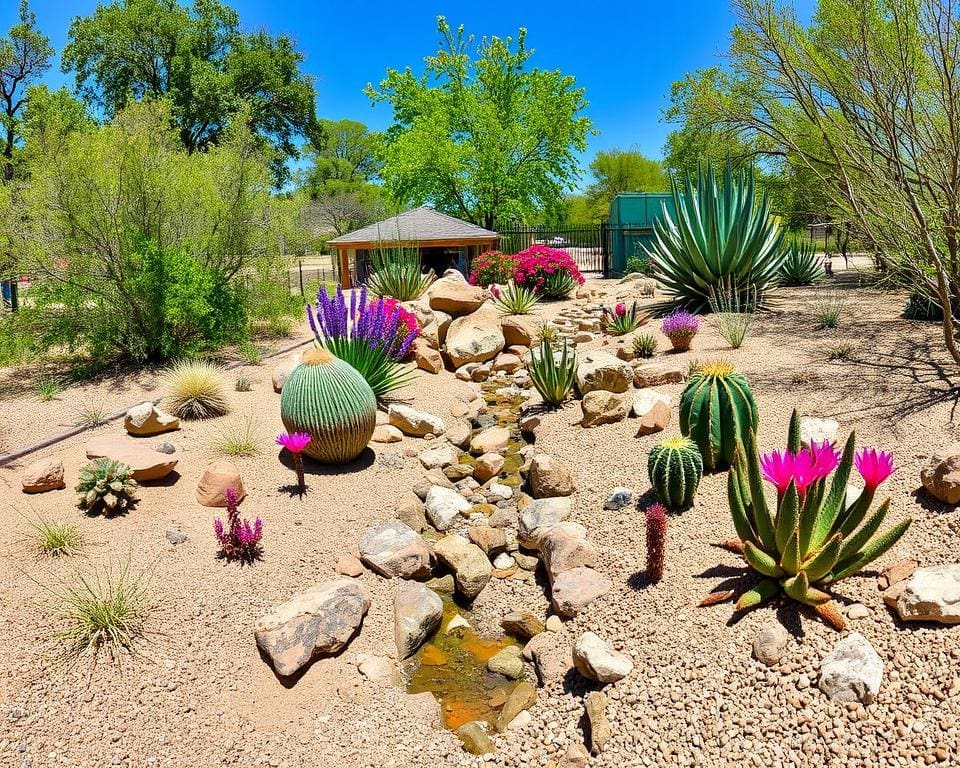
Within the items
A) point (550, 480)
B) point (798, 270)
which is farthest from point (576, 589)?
point (798, 270)

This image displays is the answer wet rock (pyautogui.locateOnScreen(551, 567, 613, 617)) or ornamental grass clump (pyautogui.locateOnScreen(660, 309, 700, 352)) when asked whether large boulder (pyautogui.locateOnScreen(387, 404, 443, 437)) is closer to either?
wet rock (pyautogui.locateOnScreen(551, 567, 613, 617))

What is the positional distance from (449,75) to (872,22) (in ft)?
86.5

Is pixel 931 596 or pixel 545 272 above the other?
pixel 545 272

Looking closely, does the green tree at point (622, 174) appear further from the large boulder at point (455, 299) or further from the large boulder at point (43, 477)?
the large boulder at point (43, 477)

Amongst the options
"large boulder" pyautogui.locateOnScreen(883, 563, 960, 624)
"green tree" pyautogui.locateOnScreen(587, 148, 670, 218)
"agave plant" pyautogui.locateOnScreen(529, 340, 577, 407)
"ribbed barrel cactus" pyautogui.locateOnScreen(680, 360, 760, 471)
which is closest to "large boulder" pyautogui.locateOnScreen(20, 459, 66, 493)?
"agave plant" pyautogui.locateOnScreen(529, 340, 577, 407)

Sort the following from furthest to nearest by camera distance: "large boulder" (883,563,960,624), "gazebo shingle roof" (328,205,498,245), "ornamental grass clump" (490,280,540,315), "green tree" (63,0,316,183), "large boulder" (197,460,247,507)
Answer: "green tree" (63,0,316,183) < "gazebo shingle roof" (328,205,498,245) < "ornamental grass clump" (490,280,540,315) < "large boulder" (197,460,247,507) < "large boulder" (883,563,960,624)

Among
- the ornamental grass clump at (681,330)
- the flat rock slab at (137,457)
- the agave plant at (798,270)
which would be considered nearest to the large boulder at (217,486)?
the flat rock slab at (137,457)

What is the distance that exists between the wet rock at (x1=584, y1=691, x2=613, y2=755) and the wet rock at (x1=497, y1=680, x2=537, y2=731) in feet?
1.22

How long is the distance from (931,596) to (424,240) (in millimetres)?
19367

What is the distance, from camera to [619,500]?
562cm

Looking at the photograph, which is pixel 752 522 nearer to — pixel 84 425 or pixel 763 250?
pixel 84 425

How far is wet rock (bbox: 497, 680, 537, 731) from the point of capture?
12.9 feet

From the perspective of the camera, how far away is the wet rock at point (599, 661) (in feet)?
12.6

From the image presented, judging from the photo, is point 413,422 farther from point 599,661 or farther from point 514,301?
point 514,301
